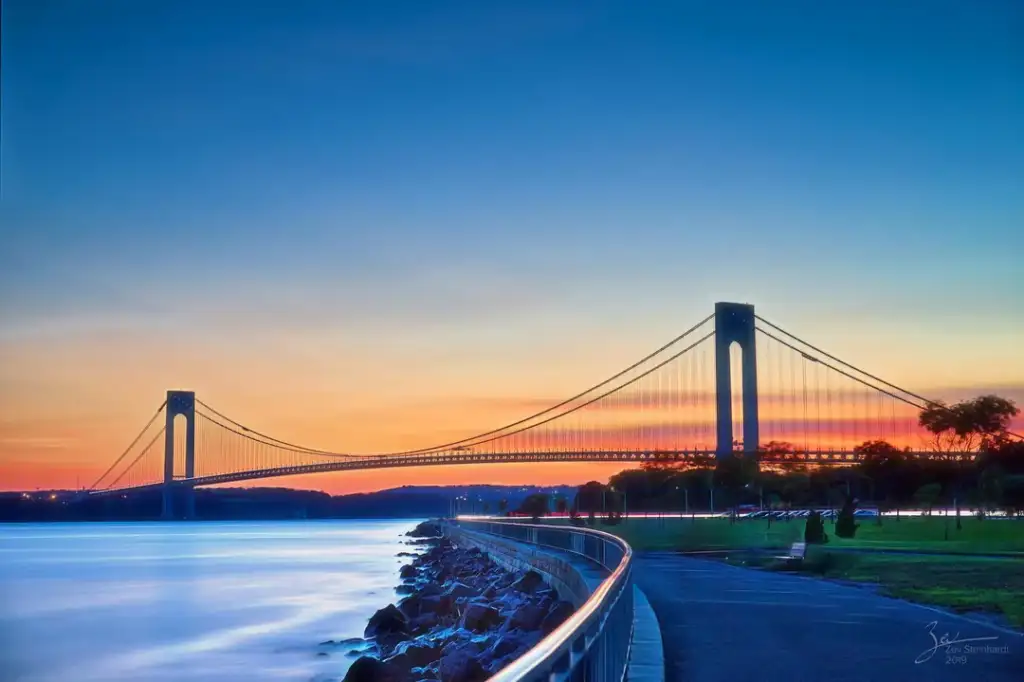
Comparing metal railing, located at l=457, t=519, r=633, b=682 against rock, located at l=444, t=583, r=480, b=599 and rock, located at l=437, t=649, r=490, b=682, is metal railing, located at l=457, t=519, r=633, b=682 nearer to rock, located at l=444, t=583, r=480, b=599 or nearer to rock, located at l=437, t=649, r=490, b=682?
rock, located at l=437, t=649, r=490, b=682

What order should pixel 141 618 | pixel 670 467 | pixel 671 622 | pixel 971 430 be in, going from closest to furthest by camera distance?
pixel 671 622
pixel 141 618
pixel 971 430
pixel 670 467

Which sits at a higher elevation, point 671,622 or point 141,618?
point 671,622

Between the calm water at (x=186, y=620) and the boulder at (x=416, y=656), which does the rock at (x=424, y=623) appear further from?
the boulder at (x=416, y=656)

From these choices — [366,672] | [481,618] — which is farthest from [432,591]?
[366,672]

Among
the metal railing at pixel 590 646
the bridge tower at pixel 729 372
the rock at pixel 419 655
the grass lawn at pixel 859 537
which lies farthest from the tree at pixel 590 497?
the metal railing at pixel 590 646

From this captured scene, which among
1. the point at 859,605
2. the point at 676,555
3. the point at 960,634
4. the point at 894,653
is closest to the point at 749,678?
the point at 894,653

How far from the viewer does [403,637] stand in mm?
26531

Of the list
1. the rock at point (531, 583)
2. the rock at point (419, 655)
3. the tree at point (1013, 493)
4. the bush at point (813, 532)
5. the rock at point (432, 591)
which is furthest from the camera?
the tree at point (1013, 493)

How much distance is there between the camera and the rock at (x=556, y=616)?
1659 centimetres

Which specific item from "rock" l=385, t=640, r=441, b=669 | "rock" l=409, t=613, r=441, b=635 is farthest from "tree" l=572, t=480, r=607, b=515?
"rock" l=385, t=640, r=441, b=669

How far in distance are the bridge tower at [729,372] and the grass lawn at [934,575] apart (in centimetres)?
5095

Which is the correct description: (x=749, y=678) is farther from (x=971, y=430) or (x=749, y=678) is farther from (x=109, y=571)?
(x=109, y=571)

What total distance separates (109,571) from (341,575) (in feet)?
68.4

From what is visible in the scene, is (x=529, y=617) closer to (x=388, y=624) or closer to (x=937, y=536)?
(x=388, y=624)
